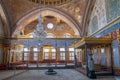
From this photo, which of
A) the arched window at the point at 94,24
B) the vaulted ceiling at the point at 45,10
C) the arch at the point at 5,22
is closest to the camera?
the arched window at the point at 94,24

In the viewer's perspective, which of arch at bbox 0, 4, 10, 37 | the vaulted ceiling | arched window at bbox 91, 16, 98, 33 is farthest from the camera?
the vaulted ceiling

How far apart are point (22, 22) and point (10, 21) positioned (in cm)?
130

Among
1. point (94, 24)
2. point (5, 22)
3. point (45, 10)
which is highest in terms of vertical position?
point (45, 10)

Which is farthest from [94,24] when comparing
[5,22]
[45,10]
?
[5,22]

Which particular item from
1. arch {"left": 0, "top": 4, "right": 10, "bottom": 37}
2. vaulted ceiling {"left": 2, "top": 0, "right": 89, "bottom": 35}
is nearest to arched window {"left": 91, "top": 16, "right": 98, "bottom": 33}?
vaulted ceiling {"left": 2, "top": 0, "right": 89, "bottom": 35}

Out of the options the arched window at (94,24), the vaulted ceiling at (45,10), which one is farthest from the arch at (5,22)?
the arched window at (94,24)

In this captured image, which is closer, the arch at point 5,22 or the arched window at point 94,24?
Answer: the arched window at point 94,24

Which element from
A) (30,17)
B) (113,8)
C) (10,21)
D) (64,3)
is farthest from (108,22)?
(10,21)

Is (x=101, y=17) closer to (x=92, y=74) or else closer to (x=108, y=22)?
(x=108, y=22)

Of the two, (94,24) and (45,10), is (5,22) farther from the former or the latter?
(94,24)

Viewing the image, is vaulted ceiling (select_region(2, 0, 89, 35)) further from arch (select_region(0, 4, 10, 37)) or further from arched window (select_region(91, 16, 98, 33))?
arched window (select_region(91, 16, 98, 33))

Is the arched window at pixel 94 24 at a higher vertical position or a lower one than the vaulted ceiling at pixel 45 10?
lower

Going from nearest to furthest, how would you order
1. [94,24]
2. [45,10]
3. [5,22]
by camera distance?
[94,24]
[5,22]
[45,10]

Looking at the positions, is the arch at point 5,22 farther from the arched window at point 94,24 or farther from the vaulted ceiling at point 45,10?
the arched window at point 94,24
